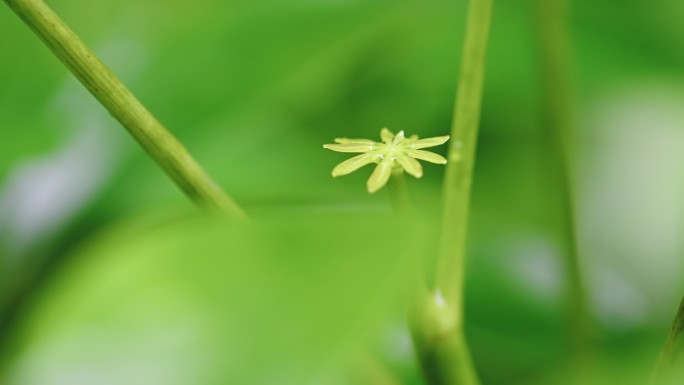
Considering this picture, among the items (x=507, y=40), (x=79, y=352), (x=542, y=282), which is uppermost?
(x=507, y=40)

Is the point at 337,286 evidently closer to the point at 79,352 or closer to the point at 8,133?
the point at 79,352

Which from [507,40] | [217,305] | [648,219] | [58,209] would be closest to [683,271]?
[648,219]

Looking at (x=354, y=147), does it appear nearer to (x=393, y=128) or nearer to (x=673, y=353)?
(x=673, y=353)

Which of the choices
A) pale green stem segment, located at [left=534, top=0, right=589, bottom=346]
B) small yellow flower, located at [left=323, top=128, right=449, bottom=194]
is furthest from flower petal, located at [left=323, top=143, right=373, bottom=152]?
pale green stem segment, located at [left=534, top=0, right=589, bottom=346]

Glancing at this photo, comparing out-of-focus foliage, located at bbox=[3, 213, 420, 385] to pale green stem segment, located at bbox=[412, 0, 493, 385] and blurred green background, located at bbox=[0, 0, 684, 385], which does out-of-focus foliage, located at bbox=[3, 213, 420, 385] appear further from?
blurred green background, located at bbox=[0, 0, 684, 385]

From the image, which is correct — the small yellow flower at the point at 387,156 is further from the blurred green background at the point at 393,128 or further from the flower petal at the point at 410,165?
the blurred green background at the point at 393,128

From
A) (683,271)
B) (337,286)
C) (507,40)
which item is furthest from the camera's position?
(507,40)

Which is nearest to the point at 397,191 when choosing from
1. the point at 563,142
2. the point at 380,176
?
the point at 380,176
